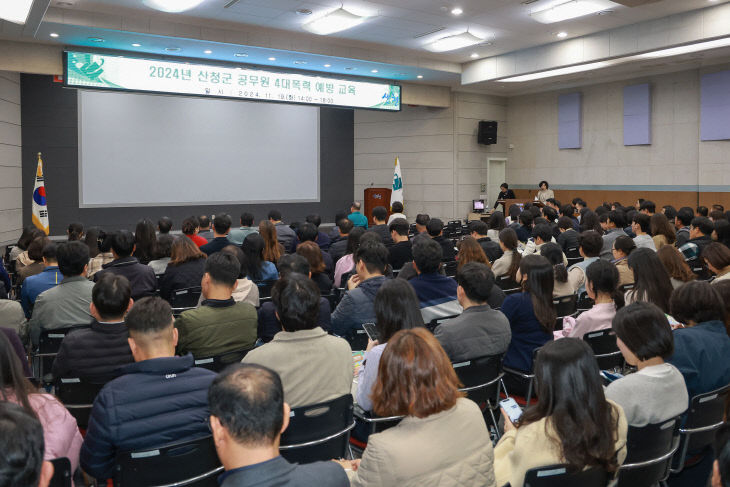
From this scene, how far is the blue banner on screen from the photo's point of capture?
9.07 meters

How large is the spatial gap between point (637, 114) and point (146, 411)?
1320 centimetres

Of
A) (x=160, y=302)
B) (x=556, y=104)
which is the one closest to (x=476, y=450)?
(x=160, y=302)

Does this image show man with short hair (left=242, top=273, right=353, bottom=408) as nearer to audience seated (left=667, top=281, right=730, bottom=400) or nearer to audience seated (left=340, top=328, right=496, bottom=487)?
audience seated (left=340, top=328, right=496, bottom=487)

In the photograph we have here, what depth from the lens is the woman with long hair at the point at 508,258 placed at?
570 centimetres

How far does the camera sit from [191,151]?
13055mm

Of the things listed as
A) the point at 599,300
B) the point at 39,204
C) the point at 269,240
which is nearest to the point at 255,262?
the point at 269,240

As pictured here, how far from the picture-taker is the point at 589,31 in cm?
995

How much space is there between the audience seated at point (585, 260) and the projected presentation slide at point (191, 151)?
9868mm

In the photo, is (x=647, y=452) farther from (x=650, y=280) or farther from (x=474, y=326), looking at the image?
(x=650, y=280)

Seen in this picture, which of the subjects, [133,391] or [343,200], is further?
[343,200]

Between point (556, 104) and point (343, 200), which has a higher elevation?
point (556, 104)

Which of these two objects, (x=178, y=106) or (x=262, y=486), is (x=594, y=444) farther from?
(x=178, y=106)

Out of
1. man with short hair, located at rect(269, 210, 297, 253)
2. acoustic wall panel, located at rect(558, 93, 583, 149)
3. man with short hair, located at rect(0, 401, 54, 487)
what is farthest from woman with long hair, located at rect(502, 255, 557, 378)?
acoustic wall panel, located at rect(558, 93, 583, 149)

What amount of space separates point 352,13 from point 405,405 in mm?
8098
